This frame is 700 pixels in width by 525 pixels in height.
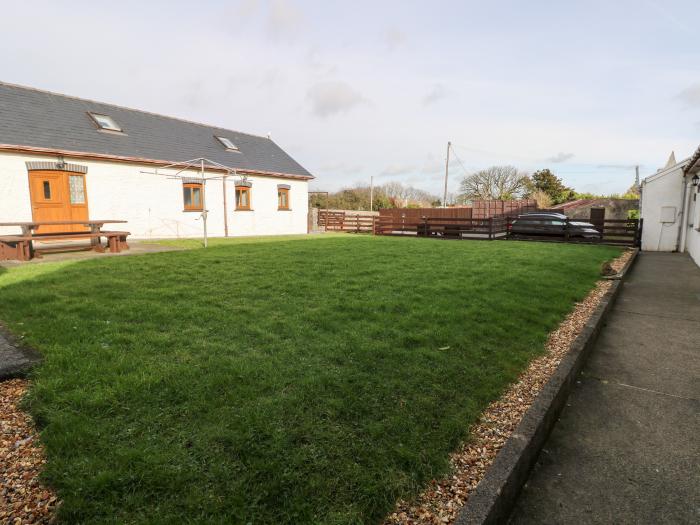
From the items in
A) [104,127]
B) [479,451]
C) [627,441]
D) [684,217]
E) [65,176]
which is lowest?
[627,441]

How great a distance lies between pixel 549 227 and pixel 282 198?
41.7 feet

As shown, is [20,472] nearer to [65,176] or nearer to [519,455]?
[519,455]

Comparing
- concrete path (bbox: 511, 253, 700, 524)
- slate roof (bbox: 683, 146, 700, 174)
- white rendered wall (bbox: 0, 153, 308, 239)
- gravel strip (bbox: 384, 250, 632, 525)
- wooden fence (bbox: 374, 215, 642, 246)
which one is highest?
slate roof (bbox: 683, 146, 700, 174)

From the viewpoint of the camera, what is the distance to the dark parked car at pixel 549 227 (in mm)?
16734

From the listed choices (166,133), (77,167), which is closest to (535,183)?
(166,133)

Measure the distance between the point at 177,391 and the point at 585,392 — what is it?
3.41 m

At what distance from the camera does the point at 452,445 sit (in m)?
2.47

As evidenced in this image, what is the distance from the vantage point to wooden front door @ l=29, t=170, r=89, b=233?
1235 cm

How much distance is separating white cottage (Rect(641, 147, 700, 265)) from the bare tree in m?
29.6

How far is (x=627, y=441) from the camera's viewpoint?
2854mm

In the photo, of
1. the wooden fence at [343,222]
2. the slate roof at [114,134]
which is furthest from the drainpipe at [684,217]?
the slate roof at [114,134]

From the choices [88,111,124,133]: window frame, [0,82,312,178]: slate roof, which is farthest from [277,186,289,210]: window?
[88,111,124,133]: window frame

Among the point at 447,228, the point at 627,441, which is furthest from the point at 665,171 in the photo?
the point at 627,441

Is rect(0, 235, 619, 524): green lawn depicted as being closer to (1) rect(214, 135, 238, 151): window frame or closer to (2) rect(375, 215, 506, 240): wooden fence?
(2) rect(375, 215, 506, 240): wooden fence
